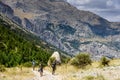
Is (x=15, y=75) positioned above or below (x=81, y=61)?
above

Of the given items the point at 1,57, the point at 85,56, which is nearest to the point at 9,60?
the point at 1,57

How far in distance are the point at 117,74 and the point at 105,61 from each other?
1550 centimetres

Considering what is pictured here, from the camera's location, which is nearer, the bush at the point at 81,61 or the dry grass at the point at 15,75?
the dry grass at the point at 15,75

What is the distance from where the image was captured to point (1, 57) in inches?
5546

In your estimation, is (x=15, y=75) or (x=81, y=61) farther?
(x=81, y=61)

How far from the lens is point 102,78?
3134 centimetres

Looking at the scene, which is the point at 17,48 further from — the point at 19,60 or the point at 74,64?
the point at 74,64

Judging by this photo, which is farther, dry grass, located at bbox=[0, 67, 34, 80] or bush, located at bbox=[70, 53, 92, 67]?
bush, located at bbox=[70, 53, 92, 67]

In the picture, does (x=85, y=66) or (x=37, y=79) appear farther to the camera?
(x=85, y=66)

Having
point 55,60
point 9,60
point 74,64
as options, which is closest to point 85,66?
point 74,64

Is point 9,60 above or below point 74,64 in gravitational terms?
below

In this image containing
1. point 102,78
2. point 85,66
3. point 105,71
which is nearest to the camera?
point 102,78

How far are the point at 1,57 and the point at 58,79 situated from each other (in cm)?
10853

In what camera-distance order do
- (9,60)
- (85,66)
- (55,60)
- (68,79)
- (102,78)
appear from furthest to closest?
(9,60) < (85,66) < (55,60) < (68,79) < (102,78)
